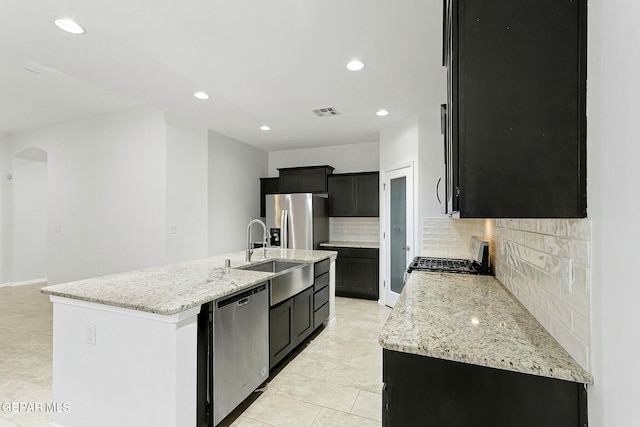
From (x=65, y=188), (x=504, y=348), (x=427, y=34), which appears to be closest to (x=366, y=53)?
(x=427, y=34)

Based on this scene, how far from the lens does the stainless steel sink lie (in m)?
2.53

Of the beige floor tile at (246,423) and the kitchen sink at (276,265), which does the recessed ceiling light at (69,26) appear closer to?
the kitchen sink at (276,265)

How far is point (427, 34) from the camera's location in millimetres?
2232

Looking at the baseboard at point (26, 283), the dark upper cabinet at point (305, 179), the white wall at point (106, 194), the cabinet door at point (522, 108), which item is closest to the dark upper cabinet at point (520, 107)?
the cabinet door at point (522, 108)

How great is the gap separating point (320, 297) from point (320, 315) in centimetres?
21

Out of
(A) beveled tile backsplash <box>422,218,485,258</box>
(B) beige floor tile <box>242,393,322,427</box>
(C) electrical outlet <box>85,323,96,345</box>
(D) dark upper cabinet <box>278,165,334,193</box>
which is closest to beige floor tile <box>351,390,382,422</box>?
(B) beige floor tile <box>242,393,322,427</box>

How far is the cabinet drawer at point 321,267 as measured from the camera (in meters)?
3.37

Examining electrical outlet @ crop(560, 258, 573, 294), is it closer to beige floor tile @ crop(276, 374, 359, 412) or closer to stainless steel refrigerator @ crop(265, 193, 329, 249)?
beige floor tile @ crop(276, 374, 359, 412)

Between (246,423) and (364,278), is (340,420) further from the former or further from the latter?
(364,278)

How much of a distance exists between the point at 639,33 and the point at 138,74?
11.0 ft

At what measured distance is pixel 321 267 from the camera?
3521mm

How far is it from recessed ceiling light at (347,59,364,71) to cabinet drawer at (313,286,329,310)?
2313 mm

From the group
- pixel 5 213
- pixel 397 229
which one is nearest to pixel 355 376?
pixel 397 229

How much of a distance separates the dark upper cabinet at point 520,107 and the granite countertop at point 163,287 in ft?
4.74
